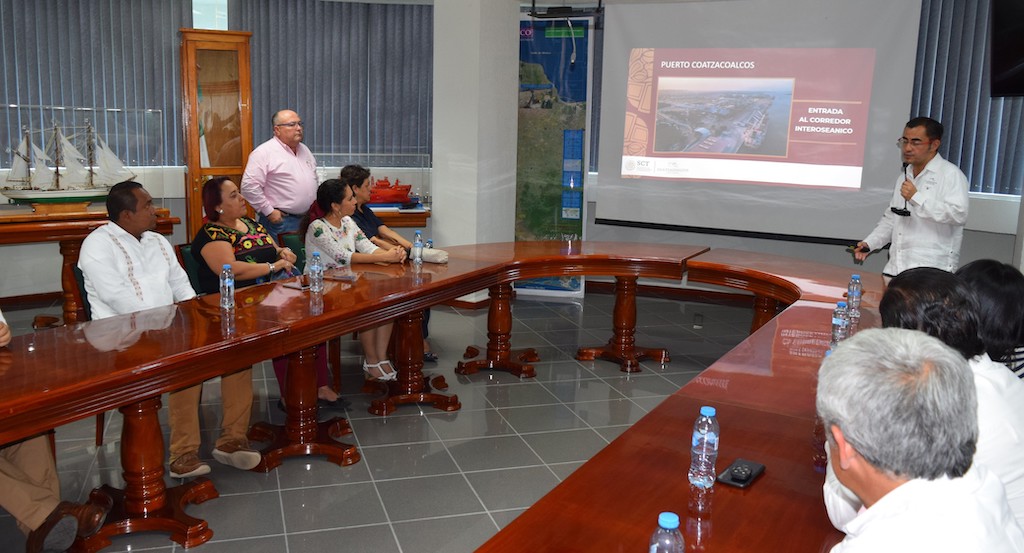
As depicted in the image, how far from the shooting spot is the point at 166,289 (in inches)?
144

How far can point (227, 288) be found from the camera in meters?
3.44

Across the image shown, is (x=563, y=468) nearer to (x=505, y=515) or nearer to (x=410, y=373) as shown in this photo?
(x=505, y=515)

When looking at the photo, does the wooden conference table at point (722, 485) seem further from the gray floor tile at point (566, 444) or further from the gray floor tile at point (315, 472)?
the gray floor tile at point (315, 472)

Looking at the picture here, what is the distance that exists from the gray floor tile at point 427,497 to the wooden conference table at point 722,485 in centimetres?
112

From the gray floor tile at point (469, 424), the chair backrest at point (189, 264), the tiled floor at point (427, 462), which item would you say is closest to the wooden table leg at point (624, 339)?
the tiled floor at point (427, 462)

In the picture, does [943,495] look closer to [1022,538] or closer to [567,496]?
[1022,538]

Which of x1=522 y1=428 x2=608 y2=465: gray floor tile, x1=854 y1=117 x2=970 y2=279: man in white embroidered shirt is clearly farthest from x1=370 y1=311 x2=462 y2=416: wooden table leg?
x1=854 y1=117 x2=970 y2=279: man in white embroidered shirt

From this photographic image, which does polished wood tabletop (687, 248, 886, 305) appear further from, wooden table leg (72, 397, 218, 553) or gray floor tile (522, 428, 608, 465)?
wooden table leg (72, 397, 218, 553)

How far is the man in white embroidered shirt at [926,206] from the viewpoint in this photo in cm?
445

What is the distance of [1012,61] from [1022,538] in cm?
404

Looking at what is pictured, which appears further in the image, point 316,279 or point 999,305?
point 316,279

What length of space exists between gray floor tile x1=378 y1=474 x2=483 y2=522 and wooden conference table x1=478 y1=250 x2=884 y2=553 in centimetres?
112

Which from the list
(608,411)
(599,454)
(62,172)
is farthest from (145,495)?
(62,172)

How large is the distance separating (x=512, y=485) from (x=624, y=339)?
2.10 metres
